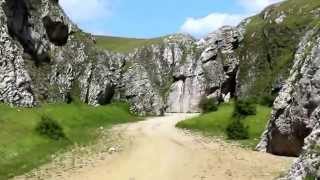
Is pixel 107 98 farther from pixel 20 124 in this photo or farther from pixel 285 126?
pixel 285 126

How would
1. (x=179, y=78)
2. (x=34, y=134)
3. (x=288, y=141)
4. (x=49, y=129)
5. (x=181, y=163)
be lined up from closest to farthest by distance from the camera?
(x=181, y=163), (x=288, y=141), (x=34, y=134), (x=49, y=129), (x=179, y=78)

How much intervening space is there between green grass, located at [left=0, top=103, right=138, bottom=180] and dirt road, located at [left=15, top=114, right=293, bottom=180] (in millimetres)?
4704

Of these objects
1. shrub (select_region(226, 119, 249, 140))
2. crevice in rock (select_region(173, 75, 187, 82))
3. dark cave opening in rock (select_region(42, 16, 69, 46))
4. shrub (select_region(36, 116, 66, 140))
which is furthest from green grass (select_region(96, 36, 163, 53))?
shrub (select_region(36, 116, 66, 140))

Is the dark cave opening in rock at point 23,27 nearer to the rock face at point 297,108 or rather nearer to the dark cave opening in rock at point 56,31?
the dark cave opening in rock at point 56,31

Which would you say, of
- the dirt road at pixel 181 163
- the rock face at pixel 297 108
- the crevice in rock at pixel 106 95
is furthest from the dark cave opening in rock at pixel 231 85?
the rock face at pixel 297 108

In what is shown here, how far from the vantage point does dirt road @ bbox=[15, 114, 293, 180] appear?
35250mm

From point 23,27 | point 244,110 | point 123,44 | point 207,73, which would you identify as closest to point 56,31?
point 23,27

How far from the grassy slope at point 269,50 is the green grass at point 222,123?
36257 millimetres

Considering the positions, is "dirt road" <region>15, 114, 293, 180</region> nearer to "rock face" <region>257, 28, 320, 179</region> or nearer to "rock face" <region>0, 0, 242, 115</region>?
"rock face" <region>257, 28, 320, 179</region>

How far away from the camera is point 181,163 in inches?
1561

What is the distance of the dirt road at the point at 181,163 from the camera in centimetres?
3525

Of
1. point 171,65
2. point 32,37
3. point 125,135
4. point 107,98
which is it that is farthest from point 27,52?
point 171,65

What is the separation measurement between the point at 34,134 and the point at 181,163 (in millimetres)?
16713

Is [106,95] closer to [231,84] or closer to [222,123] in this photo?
[231,84]
